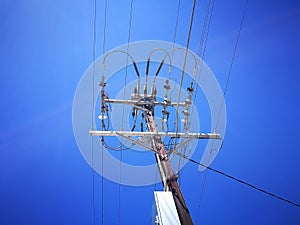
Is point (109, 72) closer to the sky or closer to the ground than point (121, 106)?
closer to the sky

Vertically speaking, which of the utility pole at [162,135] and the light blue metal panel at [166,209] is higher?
the utility pole at [162,135]

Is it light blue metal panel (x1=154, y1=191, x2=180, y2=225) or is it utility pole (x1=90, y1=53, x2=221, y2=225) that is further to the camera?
utility pole (x1=90, y1=53, x2=221, y2=225)

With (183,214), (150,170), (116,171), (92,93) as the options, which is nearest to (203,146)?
(150,170)

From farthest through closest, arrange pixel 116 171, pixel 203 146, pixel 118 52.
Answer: pixel 203 146 < pixel 116 171 < pixel 118 52

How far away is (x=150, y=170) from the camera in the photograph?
3486 mm

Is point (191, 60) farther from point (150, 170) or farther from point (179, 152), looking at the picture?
point (150, 170)

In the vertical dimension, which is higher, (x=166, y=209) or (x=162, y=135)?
(x=162, y=135)

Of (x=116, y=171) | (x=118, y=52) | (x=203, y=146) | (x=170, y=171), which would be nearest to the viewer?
(x=170, y=171)

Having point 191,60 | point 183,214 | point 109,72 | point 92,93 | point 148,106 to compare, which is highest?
point 191,60

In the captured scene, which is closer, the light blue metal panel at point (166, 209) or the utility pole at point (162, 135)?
the light blue metal panel at point (166, 209)

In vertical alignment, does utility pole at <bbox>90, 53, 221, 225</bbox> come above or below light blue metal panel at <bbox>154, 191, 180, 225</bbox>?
above

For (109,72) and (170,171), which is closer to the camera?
(170,171)

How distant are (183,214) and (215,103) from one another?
191 cm

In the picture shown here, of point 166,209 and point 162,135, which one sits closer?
point 166,209
